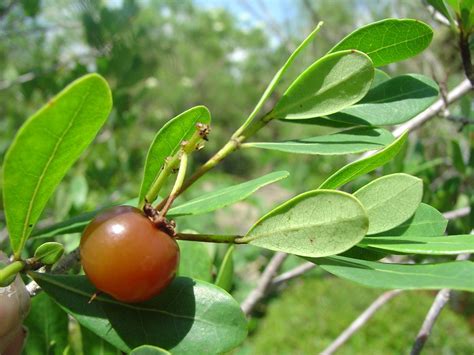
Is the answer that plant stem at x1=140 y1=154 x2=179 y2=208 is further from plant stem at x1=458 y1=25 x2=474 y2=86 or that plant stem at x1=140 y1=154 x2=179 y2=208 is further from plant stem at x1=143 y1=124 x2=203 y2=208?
plant stem at x1=458 y1=25 x2=474 y2=86

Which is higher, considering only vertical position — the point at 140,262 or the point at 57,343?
the point at 140,262

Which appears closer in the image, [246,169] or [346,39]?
[346,39]

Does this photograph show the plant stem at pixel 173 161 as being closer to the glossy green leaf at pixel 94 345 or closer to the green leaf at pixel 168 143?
the green leaf at pixel 168 143

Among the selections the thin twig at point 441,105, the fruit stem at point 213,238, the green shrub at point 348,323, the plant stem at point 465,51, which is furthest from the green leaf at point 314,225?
the green shrub at point 348,323

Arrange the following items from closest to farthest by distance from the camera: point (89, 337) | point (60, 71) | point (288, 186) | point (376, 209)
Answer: point (376, 209) → point (89, 337) → point (60, 71) → point (288, 186)

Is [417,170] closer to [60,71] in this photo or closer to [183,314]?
[183,314]

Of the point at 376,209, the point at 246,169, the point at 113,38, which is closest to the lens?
the point at 376,209

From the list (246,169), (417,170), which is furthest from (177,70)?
(417,170)

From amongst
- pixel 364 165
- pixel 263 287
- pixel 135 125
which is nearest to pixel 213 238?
pixel 364 165

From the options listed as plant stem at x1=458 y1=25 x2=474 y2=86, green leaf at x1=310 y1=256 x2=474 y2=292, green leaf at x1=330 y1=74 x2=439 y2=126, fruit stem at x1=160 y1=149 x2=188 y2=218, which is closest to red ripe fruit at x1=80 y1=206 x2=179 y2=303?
fruit stem at x1=160 y1=149 x2=188 y2=218
